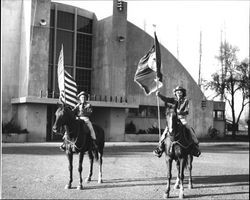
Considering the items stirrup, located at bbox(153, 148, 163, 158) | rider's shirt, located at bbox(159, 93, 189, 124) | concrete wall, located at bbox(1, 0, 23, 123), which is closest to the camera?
rider's shirt, located at bbox(159, 93, 189, 124)

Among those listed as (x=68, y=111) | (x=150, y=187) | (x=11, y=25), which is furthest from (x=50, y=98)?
Answer: (x=150, y=187)

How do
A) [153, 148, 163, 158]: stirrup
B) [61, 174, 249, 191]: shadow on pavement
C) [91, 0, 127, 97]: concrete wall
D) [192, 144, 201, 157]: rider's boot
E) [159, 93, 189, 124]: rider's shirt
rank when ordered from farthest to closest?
1. [61, 174, 249, 191]: shadow on pavement
2. [192, 144, 201, 157]: rider's boot
3. [91, 0, 127, 97]: concrete wall
4. [153, 148, 163, 158]: stirrup
5. [159, 93, 189, 124]: rider's shirt

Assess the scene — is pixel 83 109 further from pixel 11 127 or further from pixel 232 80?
pixel 232 80

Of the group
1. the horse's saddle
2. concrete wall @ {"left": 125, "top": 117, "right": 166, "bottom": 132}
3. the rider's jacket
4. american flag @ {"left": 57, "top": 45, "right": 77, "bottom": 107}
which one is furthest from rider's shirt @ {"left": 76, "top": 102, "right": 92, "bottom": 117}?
the horse's saddle

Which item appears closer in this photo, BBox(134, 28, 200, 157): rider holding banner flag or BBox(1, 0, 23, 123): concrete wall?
BBox(134, 28, 200, 157): rider holding banner flag

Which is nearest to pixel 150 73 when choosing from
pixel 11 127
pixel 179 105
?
pixel 179 105

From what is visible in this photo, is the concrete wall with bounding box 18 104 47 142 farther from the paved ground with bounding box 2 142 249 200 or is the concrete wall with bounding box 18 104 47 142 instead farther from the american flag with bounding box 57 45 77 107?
the american flag with bounding box 57 45 77 107

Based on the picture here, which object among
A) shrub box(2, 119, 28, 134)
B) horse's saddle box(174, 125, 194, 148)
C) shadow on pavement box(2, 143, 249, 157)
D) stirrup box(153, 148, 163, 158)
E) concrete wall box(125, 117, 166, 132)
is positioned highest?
concrete wall box(125, 117, 166, 132)
